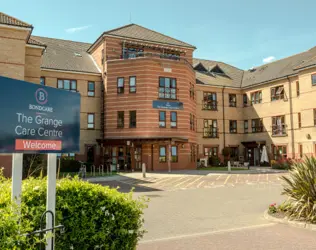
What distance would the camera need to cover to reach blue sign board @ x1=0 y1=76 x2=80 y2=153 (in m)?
3.68

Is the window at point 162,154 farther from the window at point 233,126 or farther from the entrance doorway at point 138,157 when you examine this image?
the window at point 233,126

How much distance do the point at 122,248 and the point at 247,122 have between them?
3673 centimetres

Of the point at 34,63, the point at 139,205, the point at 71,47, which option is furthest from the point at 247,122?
the point at 139,205

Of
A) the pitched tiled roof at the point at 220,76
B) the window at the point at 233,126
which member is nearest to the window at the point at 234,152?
the window at the point at 233,126

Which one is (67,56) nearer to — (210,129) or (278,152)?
(210,129)

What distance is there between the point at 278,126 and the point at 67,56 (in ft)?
79.5

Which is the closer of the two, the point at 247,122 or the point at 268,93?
the point at 268,93

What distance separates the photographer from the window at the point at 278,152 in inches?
1334

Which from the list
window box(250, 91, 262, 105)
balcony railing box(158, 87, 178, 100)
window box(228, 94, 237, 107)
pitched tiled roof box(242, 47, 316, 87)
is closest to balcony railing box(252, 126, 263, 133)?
window box(250, 91, 262, 105)

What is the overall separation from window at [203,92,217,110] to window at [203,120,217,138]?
1.71 meters

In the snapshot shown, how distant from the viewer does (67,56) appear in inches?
1313

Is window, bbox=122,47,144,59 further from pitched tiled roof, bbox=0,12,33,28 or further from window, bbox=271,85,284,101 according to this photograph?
window, bbox=271,85,284,101

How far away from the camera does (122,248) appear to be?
14.7ft

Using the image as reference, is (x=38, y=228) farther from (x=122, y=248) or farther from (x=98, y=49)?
(x=98, y=49)
